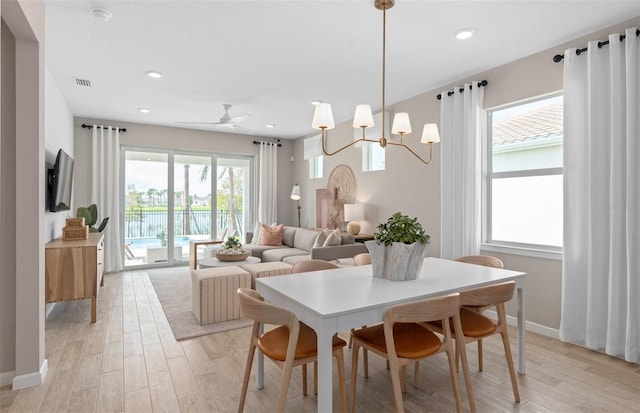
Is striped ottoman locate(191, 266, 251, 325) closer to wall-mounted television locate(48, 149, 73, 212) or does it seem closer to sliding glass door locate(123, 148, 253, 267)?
wall-mounted television locate(48, 149, 73, 212)

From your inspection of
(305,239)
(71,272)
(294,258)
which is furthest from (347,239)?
(71,272)

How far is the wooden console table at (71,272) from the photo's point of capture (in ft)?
10.8

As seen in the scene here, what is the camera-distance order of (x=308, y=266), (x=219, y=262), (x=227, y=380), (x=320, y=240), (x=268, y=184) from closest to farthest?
(x=227, y=380), (x=308, y=266), (x=219, y=262), (x=320, y=240), (x=268, y=184)

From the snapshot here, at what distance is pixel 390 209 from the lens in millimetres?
4996

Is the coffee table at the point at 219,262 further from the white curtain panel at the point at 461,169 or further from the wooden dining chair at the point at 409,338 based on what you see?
the wooden dining chair at the point at 409,338

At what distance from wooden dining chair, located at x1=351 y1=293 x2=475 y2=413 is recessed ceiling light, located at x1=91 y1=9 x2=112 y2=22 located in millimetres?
2834

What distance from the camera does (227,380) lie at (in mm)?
2389

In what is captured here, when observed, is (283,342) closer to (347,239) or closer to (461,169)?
(461,169)

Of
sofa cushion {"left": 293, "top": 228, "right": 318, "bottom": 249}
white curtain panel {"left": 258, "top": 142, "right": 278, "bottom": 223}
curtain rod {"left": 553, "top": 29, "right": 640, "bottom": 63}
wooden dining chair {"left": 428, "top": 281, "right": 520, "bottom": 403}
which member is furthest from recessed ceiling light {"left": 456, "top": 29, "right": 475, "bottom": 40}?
white curtain panel {"left": 258, "top": 142, "right": 278, "bottom": 223}

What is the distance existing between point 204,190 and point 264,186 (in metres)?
1.19

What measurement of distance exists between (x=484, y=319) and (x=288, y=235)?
168 inches

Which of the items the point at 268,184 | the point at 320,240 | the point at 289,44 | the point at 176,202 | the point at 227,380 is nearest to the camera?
the point at 227,380

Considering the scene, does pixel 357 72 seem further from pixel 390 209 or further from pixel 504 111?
pixel 390 209

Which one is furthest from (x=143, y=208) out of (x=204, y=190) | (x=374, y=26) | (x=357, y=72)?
(x=374, y=26)
